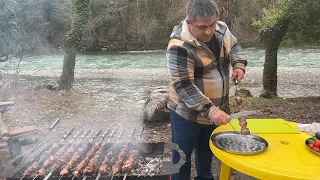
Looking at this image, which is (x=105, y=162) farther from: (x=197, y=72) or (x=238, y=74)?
Answer: (x=238, y=74)

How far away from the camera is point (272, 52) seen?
34.0 feet

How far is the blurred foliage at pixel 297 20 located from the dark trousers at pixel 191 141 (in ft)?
23.8

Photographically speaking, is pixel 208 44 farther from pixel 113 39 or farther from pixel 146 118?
pixel 113 39

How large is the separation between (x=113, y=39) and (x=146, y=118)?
91.2ft

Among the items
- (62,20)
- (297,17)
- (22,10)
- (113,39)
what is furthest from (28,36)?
(113,39)

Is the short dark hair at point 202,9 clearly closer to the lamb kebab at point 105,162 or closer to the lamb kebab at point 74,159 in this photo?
the lamb kebab at point 105,162

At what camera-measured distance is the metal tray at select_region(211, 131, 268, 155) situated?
7.85ft

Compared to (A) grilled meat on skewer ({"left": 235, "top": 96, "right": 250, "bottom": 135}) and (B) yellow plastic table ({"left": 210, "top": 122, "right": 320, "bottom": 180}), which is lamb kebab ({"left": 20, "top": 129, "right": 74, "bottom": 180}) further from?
Result: (A) grilled meat on skewer ({"left": 235, "top": 96, "right": 250, "bottom": 135})

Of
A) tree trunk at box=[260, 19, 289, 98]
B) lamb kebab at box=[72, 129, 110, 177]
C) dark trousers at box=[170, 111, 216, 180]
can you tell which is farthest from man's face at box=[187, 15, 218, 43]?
tree trunk at box=[260, 19, 289, 98]

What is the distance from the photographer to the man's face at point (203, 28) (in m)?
2.52

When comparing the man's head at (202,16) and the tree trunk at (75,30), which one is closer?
the man's head at (202,16)

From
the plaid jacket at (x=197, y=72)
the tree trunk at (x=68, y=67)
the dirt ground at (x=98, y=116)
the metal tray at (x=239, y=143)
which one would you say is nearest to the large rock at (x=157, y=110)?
the dirt ground at (x=98, y=116)

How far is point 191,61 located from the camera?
267cm

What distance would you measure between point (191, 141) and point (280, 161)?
38.3 inches
